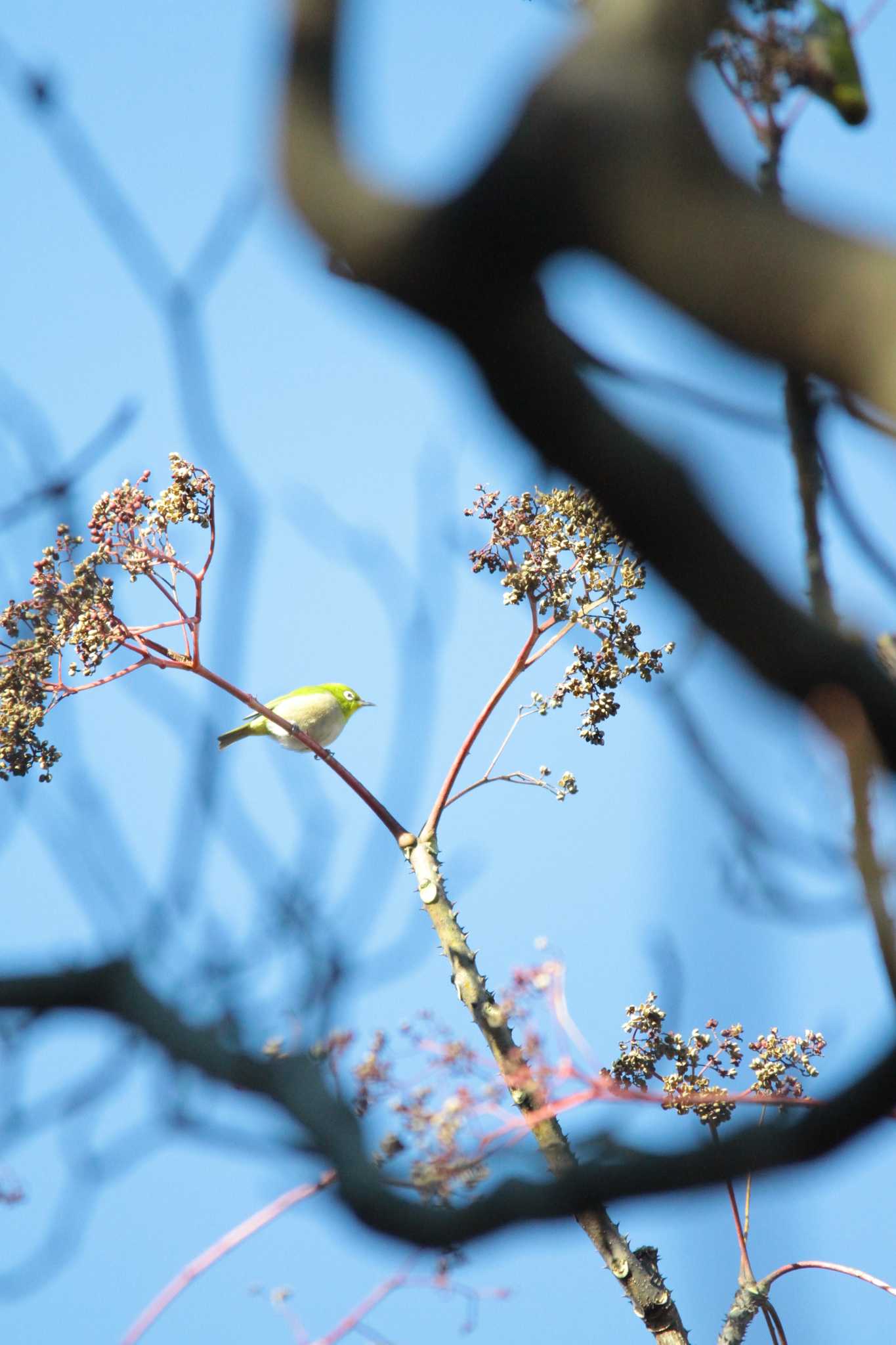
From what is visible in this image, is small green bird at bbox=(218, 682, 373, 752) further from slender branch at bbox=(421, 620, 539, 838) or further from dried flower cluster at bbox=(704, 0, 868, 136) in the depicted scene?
dried flower cluster at bbox=(704, 0, 868, 136)

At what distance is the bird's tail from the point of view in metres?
6.16

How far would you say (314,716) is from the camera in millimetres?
6273

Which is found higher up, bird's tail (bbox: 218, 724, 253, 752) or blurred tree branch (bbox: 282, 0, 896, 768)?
bird's tail (bbox: 218, 724, 253, 752)

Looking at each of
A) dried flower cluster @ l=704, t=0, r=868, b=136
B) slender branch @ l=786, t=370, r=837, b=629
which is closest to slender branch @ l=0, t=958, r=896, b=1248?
slender branch @ l=786, t=370, r=837, b=629

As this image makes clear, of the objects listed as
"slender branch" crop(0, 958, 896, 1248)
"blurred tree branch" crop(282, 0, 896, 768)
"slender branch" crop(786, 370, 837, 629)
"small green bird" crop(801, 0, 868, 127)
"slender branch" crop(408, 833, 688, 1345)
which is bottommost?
"slender branch" crop(408, 833, 688, 1345)

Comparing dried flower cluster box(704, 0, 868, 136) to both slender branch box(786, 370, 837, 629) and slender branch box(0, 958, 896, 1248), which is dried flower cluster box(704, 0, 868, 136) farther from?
slender branch box(0, 958, 896, 1248)

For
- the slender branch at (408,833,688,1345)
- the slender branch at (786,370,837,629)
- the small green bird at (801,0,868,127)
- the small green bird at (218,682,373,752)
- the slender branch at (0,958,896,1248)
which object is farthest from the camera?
the small green bird at (218,682,373,752)

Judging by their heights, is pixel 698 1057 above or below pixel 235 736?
below

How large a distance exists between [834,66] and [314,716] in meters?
4.98

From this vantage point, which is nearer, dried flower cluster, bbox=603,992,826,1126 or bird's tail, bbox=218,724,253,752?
dried flower cluster, bbox=603,992,826,1126

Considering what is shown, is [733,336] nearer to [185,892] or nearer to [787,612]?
[787,612]

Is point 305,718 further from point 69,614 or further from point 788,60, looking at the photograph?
point 788,60

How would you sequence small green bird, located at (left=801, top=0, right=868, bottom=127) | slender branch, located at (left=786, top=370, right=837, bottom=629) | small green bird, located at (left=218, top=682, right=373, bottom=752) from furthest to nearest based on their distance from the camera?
small green bird, located at (left=218, top=682, right=373, bottom=752) → small green bird, located at (left=801, top=0, right=868, bottom=127) → slender branch, located at (left=786, top=370, right=837, bottom=629)

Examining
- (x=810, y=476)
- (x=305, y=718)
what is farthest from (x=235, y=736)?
(x=810, y=476)
